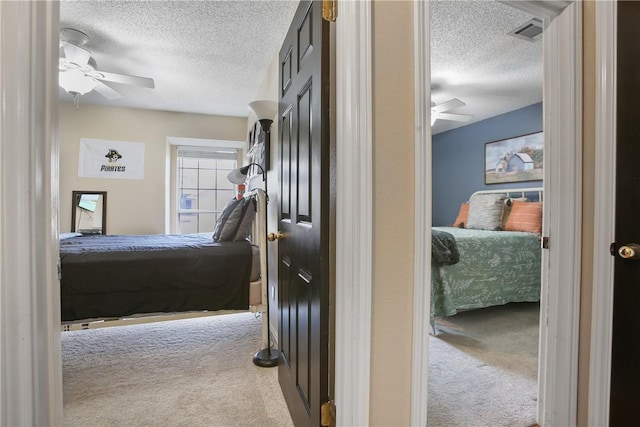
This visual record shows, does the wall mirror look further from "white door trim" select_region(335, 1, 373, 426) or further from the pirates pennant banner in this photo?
"white door trim" select_region(335, 1, 373, 426)

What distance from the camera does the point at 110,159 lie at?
4234 millimetres

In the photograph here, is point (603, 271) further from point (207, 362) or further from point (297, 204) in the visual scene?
point (207, 362)

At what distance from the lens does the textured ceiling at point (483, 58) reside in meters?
2.16

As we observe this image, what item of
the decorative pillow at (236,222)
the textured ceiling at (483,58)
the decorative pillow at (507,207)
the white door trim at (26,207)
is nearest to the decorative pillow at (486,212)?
the decorative pillow at (507,207)

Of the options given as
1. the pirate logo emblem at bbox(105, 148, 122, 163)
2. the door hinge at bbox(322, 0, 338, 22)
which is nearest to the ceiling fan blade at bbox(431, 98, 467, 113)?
the door hinge at bbox(322, 0, 338, 22)

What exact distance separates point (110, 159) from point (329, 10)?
417 centimetres

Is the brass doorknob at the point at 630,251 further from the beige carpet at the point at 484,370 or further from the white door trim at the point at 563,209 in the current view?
the beige carpet at the point at 484,370

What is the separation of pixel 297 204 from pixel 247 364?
51.7 inches

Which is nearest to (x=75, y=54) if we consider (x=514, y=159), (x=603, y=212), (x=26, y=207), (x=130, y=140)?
(x=130, y=140)

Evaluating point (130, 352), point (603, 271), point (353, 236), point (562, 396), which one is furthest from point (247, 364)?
point (603, 271)

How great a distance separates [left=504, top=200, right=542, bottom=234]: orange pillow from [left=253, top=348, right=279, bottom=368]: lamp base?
9.67 ft

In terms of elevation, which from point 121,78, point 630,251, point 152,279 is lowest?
point 152,279

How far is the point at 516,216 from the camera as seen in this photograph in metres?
3.62

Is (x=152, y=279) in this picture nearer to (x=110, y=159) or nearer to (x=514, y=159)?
(x=110, y=159)
